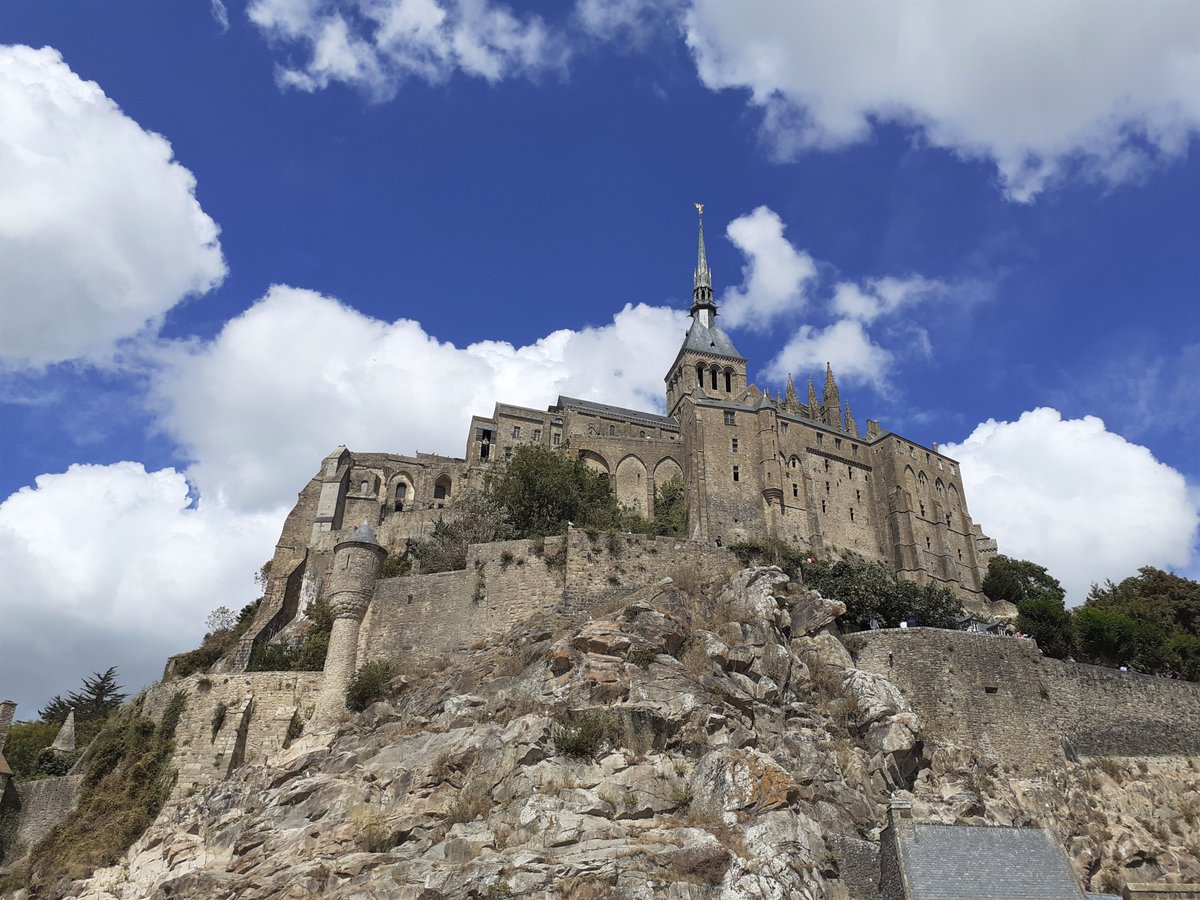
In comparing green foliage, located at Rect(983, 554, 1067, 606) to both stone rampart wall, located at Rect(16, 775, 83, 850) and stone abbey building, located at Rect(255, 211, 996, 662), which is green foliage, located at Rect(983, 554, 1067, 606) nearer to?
stone abbey building, located at Rect(255, 211, 996, 662)

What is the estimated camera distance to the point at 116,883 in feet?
99.5

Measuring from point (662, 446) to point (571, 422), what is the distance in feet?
31.0

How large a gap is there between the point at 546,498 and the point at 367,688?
1772 cm

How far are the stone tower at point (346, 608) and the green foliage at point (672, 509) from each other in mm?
25109

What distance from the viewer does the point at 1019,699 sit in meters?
34.8

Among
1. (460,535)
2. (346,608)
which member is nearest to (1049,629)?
(460,535)

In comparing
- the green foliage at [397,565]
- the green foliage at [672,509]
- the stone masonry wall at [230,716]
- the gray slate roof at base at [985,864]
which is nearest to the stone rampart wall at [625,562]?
the stone masonry wall at [230,716]

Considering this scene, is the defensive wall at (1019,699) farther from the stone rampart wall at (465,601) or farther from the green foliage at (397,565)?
the green foliage at (397,565)

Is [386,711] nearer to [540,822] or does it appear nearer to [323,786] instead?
[323,786]

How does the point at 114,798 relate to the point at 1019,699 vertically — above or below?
below

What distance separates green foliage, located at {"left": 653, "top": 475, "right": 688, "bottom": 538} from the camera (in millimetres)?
62303

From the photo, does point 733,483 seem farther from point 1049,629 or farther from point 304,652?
point 304,652

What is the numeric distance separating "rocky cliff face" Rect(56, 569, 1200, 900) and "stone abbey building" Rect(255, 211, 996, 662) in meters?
26.3

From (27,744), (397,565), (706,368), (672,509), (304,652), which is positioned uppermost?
(706,368)
